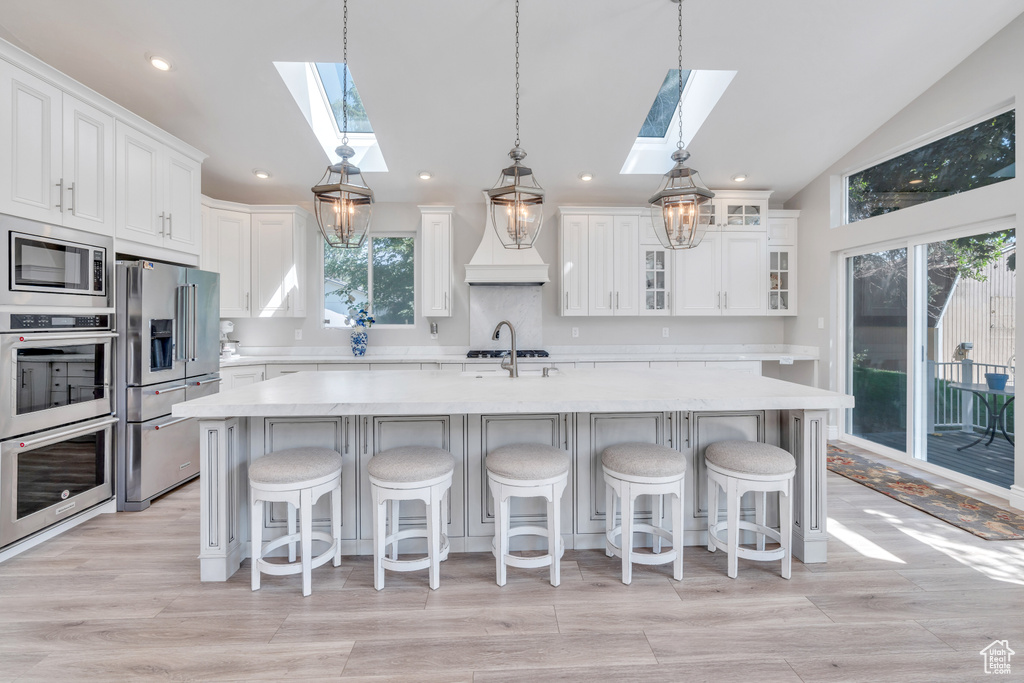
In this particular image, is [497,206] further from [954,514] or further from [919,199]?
[919,199]

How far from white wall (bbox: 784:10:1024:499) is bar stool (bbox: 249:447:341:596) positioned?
4174mm

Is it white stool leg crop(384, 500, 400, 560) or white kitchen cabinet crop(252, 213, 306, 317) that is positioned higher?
white kitchen cabinet crop(252, 213, 306, 317)

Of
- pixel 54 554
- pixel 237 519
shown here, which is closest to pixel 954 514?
pixel 237 519

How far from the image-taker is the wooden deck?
3133mm

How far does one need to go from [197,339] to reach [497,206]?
108 inches

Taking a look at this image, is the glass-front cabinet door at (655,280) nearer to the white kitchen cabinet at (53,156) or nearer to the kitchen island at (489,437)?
the kitchen island at (489,437)

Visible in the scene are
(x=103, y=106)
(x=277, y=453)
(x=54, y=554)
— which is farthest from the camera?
(x=103, y=106)

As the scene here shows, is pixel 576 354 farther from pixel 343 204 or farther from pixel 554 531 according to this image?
pixel 343 204

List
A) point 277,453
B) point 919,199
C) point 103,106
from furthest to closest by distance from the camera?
point 919,199, point 103,106, point 277,453

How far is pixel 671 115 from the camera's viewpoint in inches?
167

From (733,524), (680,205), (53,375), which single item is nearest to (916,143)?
(680,205)

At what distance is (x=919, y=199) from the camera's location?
3707 millimetres

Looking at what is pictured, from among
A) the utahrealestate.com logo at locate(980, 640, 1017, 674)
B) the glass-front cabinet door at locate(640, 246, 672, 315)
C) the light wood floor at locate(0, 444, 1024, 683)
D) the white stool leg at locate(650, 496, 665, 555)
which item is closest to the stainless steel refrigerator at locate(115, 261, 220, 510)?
the light wood floor at locate(0, 444, 1024, 683)

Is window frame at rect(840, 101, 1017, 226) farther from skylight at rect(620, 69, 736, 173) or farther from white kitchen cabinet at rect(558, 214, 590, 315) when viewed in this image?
white kitchen cabinet at rect(558, 214, 590, 315)
